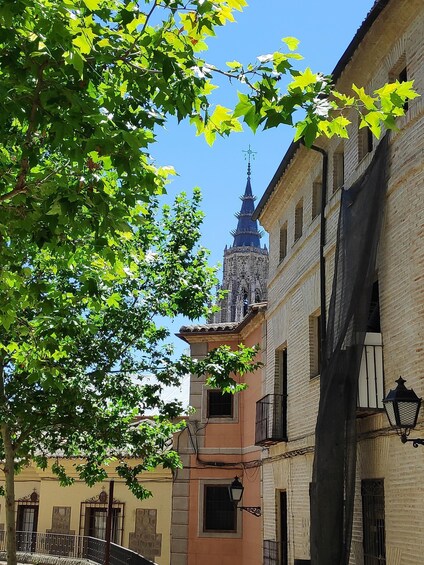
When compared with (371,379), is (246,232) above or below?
above

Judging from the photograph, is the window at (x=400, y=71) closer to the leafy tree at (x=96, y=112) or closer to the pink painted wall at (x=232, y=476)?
the leafy tree at (x=96, y=112)

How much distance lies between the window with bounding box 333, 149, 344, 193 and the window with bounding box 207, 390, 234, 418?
29.8 feet

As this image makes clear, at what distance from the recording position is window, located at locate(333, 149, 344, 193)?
11.0 metres

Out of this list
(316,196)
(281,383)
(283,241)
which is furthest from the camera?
(283,241)

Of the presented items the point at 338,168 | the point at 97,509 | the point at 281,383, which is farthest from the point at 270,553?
the point at 97,509

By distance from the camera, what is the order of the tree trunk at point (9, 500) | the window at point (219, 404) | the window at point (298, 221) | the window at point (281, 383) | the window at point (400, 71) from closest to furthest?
the window at point (400, 71) → the tree trunk at point (9, 500) → the window at point (281, 383) → the window at point (298, 221) → the window at point (219, 404)

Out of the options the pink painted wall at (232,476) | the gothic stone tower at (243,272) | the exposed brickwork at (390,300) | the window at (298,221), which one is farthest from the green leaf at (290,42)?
the gothic stone tower at (243,272)

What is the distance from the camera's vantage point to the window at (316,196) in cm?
1218

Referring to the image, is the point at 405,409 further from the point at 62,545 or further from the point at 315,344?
the point at 62,545

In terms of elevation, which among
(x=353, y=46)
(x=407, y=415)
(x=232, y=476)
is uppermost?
(x=353, y=46)

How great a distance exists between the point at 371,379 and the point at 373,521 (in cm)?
167

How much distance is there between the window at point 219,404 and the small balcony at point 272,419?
521cm

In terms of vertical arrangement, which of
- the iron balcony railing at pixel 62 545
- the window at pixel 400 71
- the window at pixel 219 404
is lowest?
the iron balcony railing at pixel 62 545

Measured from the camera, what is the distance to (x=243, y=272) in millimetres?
83500
